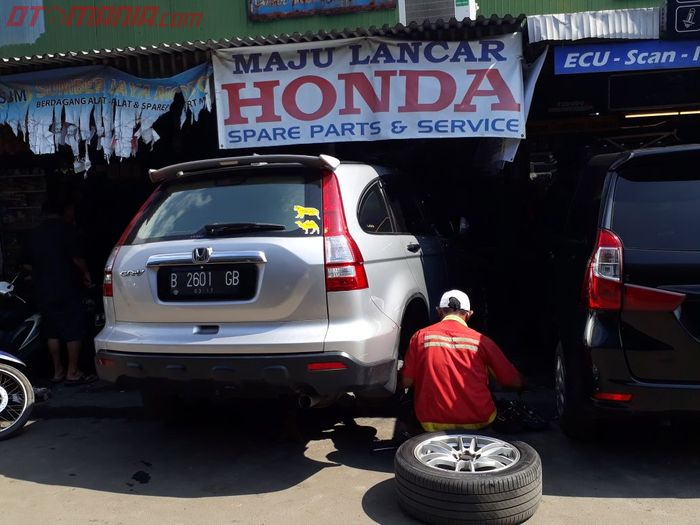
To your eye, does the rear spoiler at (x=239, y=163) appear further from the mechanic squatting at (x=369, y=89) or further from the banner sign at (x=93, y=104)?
the banner sign at (x=93, y=104)

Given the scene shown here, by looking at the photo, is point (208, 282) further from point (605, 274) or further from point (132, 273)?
point (605, 274)

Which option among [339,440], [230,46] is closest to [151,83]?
[230,46]

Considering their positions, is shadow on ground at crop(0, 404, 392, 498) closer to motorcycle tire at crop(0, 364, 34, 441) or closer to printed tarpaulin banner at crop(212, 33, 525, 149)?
motorcycle tire at crop(0, 364, 34, 441)

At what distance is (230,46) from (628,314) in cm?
431

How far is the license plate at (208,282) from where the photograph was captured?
3855 millimetres

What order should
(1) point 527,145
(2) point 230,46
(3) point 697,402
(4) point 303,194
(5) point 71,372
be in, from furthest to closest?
1. (1) point 527,145
2. (5) point 71,372
3. (2) point 230,46
4. (4) point 303,194
5. (3) point 697,402

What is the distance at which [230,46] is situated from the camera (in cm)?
614

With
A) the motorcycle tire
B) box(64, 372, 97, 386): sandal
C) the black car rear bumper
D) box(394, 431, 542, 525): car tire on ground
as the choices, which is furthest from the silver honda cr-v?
box(64, 372, 97, 386): sandal

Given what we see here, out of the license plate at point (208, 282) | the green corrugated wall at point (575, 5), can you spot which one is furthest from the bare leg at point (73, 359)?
the green corrugated wall at point (575, 5)

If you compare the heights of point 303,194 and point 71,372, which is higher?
point 303,194

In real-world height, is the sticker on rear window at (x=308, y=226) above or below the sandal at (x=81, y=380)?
above

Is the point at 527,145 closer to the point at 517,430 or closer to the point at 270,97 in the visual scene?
the point at 270,97

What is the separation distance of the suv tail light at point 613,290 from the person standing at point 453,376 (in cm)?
73

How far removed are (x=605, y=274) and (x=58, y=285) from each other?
5.14 meters
